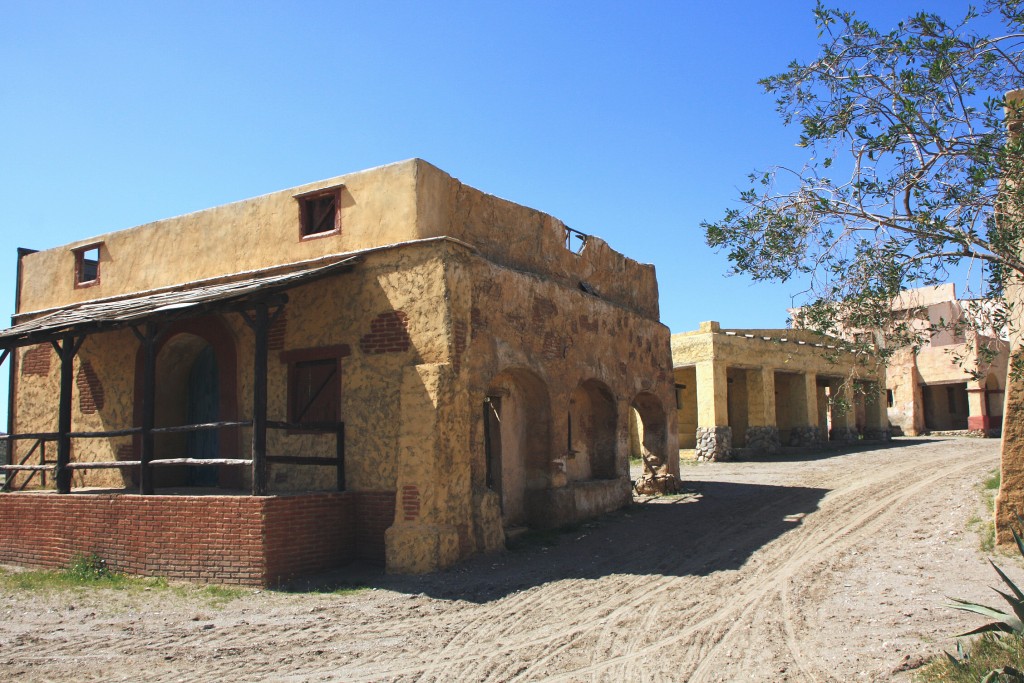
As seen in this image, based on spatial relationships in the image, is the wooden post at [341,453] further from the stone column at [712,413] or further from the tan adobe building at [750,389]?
the stone column at [712,413]

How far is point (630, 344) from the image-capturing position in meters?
14.9

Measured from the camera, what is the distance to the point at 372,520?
1002cm

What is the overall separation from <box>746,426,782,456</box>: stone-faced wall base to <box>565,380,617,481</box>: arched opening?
35.2ft

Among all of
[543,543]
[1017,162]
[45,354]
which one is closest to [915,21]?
[1017,162]

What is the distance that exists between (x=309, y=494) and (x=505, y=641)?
3431 mm

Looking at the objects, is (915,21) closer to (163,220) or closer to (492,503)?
(492,503)

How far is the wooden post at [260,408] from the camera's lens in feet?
30.8

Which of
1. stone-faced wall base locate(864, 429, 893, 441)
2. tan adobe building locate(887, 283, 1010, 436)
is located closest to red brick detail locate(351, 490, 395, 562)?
stone-faced wall base locate(864, 429, 893, 441)

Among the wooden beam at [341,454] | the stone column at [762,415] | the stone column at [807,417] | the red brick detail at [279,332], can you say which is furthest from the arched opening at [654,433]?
the stone column at [807,417]

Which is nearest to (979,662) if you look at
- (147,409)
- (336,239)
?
(336,239)

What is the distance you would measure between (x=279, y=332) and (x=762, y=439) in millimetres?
16597

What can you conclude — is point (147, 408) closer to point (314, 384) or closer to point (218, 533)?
point (314, 384)

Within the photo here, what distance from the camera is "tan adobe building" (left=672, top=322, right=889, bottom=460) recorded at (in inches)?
886

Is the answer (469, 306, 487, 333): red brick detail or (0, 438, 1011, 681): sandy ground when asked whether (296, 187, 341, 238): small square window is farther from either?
(0, 438, 1011, 681): sandy ground
